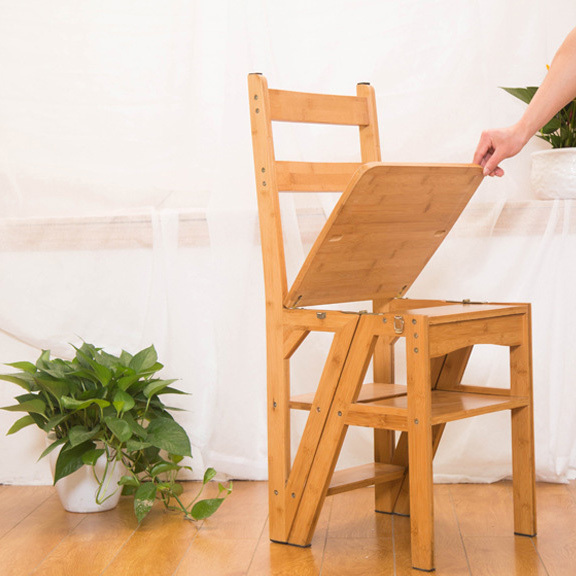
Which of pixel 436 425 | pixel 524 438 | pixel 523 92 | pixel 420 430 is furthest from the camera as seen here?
pixel 523 92

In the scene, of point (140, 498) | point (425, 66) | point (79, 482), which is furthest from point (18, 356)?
point (425, 66)

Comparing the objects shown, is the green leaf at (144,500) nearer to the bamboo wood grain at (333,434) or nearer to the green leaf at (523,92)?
the bamboo wood grain at (333,434)

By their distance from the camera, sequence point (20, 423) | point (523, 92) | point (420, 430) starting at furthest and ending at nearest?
1. point (523, 92)
2. point (20, 423)
3. point (420, 430)

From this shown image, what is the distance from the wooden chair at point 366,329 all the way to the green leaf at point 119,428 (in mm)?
327

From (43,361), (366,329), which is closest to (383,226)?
(366,329)

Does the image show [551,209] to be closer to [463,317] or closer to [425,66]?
[425,66]

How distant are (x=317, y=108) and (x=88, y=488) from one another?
0.96 meters

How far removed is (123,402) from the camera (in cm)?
183

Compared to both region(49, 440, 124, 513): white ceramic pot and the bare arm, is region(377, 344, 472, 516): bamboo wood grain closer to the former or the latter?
the bare arm

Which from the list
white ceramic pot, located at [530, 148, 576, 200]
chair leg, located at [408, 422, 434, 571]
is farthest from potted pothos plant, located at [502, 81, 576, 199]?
chair leg, located at [408, 422, 434, 571]

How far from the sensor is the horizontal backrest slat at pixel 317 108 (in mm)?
1640

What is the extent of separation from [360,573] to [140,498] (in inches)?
20.3

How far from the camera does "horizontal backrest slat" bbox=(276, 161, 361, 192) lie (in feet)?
5.41

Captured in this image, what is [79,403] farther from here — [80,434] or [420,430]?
[420,430]
